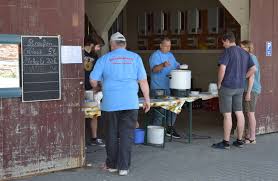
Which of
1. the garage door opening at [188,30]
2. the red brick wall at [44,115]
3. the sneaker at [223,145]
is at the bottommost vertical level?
the sneaker at [223,145]

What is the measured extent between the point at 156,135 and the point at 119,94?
→ 1.98m

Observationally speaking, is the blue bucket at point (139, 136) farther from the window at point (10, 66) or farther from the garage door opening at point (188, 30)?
the garage door opening at point (188, 30)

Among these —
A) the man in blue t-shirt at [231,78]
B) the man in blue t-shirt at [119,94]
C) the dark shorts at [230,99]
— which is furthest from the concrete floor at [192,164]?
the dark shorts at [230,99]

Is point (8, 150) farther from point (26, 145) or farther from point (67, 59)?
point (67, 59)

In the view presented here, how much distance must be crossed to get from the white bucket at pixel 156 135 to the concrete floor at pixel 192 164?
131mm

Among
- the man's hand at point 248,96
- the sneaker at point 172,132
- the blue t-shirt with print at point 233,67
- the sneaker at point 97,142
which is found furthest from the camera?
the sneaker at point 172,132

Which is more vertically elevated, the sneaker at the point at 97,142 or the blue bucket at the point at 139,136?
the blue bucket at the point at 139,136

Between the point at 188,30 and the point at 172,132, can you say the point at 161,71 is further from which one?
the point at 188,30

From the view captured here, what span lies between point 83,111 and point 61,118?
324 millimetres

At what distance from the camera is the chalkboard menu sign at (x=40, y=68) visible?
5.75 meters

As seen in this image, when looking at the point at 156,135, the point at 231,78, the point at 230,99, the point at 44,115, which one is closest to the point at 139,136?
the point at 156,135

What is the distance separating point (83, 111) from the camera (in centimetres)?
628

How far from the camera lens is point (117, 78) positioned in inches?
234

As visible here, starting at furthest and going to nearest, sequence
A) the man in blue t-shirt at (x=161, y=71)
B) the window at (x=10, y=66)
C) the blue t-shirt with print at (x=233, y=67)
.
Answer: the man in blue t-shirt at (x=161, y=71) < the blue t-shirt with print at (x=233, y=67) < the window at (x=10, y=66)
